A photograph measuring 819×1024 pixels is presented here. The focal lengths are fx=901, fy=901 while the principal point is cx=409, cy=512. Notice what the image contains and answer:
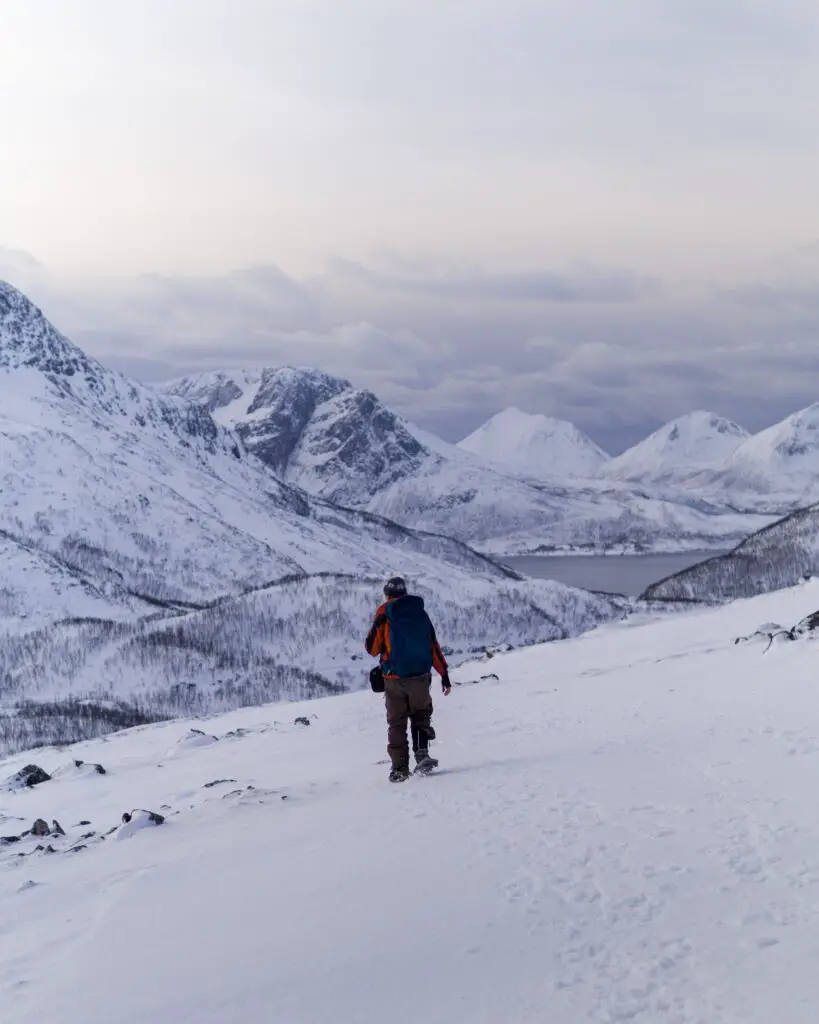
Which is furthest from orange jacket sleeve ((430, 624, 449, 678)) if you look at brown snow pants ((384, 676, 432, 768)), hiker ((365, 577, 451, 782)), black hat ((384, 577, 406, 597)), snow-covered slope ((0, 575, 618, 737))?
snow-covered slope ((0, 575, 618, 737))

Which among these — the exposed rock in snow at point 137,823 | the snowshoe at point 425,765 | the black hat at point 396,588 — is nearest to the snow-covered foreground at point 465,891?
the exposed rock in snow at point 137,823

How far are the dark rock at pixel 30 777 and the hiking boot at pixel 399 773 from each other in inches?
440

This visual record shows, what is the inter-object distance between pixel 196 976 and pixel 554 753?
27.4 ft

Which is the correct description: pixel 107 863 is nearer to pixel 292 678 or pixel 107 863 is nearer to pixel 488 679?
pixel 488 679

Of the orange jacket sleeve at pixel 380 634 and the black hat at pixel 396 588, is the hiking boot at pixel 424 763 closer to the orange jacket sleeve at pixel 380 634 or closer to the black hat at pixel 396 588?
the orange jacket sleeve at pixel 380 634

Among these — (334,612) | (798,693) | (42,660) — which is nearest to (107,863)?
(798,693)

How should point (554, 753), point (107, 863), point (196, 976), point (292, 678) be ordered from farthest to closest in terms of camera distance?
point (292, 678) < point (554, 753) < point (107, 863) < point (196, 976)

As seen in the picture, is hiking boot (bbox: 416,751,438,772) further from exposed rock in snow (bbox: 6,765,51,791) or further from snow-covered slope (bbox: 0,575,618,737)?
snow-covered slope (bbox: 0,575,618,737)

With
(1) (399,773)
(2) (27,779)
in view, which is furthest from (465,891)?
(2) (27,779)

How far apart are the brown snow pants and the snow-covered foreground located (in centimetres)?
58

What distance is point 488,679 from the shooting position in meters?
32.1

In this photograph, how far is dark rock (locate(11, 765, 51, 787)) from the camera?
834 inches

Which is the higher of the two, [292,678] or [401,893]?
[401,893]

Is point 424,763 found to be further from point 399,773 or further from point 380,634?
point 380,634
